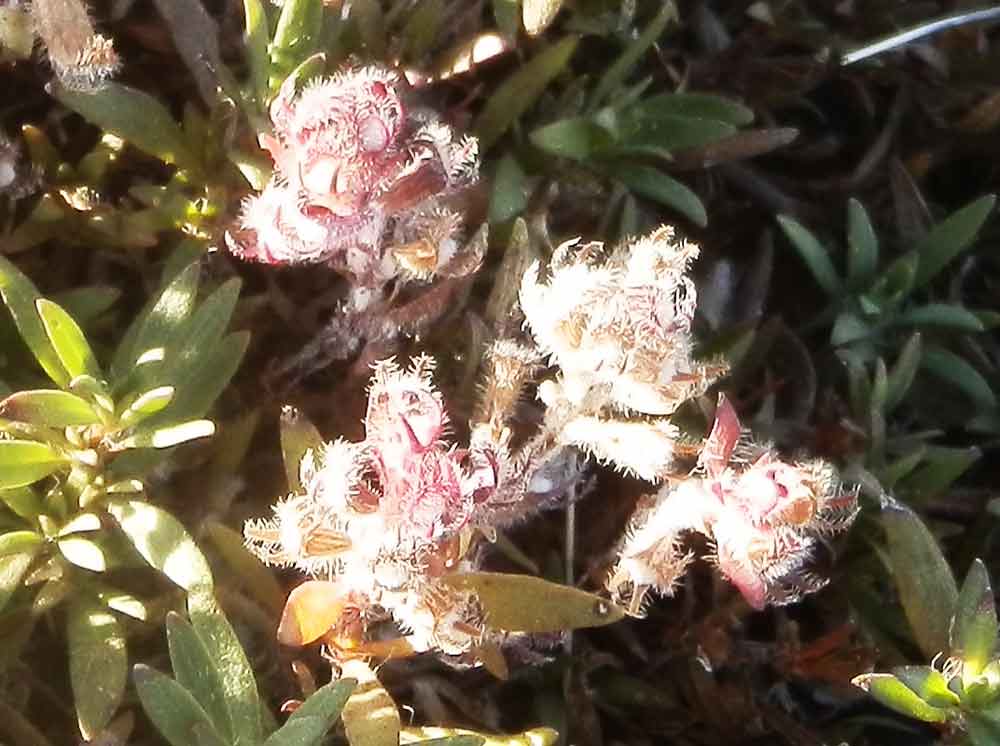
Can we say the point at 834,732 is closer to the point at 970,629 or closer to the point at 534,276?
the point at 970,629

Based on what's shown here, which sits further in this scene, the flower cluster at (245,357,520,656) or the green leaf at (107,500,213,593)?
the green leaf at (107,500,213,593)

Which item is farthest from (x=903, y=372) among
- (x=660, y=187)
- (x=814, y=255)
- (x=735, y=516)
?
(x=735, y=516)

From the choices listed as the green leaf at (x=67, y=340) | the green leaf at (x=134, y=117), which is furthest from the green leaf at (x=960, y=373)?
the green leaf at (x=67, y=340)

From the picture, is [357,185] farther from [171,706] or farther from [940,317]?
[940,317]

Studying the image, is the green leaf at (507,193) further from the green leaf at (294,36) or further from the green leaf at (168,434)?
the green leaf at (168,434)

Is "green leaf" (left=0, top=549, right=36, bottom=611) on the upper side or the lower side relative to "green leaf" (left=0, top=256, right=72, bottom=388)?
lower

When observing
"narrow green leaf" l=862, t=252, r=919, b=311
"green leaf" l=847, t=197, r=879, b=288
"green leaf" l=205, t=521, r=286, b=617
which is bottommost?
"narrow green leaf" l=862, t=252, r=919, b=311

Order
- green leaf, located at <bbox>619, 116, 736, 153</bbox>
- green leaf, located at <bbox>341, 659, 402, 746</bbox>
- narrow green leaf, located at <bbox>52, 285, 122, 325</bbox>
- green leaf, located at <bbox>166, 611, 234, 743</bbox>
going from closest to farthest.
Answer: green leaf, located at <bbox>166, 611, 234, 743</bbox>, green leaf, located at <bbox>341, 659, 402, 746</bbox>, narrow green leaf, located at <bbox>52, 285, 122, 325</bbox>, green leaf, located at <bbox>619, 116, 736, 153</bbox>

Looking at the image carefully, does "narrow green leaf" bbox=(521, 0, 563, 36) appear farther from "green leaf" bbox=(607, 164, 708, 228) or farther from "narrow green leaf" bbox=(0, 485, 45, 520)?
"narrow green leaf" bbox=(0, 485, 45, 520)

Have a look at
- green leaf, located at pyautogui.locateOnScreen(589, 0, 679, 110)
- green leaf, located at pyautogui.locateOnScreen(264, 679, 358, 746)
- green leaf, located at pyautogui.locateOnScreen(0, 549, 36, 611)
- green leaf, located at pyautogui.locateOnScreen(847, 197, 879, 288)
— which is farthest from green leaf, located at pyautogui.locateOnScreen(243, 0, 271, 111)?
green leaf, located at pyautogui.locateOnScreen(847, 197, 879, 288)
